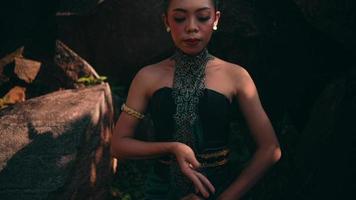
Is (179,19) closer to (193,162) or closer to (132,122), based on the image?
(132,122)

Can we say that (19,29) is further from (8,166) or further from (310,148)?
(310,148)

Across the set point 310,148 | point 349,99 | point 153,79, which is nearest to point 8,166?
point 153,79

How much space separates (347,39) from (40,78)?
13.6 ft

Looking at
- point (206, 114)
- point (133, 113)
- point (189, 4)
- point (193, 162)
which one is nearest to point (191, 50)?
point (189, 4)

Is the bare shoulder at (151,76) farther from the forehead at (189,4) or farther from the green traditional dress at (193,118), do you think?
the forehead at (189,4)

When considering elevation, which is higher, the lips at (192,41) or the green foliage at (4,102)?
the lips at (192,41)

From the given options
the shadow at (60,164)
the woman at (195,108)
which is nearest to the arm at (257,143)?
the woman at (195,108)

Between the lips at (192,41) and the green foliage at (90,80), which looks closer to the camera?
the lips at (192,41)

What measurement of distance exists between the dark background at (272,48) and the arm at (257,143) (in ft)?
3.39

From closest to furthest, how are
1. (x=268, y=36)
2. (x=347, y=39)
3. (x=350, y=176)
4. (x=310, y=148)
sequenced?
(x=350, y=176) < (x=310, y=148) < (x=347, y=39) < (x=268, y=36)

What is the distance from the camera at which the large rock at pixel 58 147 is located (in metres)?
3.70

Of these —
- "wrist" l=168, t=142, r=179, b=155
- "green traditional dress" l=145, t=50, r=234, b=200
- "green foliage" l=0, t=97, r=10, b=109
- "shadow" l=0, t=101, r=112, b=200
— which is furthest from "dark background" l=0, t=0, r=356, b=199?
"wrist" l=168, t=142, r=179, b=155

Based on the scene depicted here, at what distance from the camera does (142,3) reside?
5.02 metres

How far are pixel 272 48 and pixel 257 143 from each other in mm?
2482
